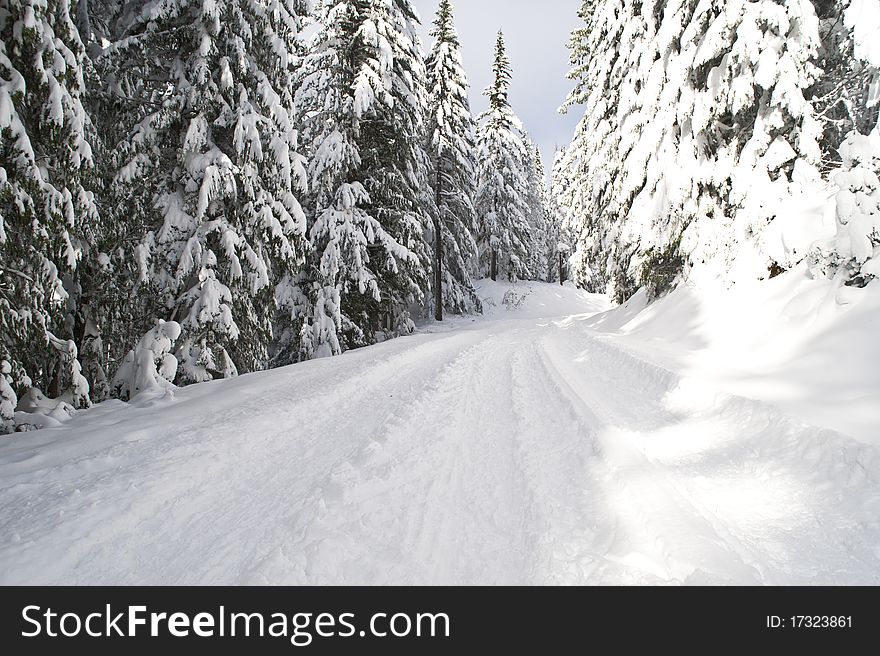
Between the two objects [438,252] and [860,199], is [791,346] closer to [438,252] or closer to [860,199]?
[860,199]

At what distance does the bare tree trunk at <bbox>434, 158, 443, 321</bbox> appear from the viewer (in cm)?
2156

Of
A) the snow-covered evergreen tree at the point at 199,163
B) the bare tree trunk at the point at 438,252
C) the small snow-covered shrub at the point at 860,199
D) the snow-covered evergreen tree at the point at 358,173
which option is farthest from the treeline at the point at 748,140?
the bare tree trunk at the point at 438,252

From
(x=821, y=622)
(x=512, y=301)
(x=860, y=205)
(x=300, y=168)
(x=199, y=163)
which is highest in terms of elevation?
(x=300, y=168)

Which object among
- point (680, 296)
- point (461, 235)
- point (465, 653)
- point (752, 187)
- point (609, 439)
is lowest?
point (465, 653)

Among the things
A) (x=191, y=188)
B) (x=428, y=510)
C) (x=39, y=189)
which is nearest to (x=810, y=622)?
(x=428, y=510)

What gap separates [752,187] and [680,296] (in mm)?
3010

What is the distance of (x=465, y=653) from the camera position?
1.99 meters

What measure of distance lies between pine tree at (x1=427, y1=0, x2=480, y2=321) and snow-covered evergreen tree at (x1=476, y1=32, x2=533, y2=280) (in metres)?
6.03

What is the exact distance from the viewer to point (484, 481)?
3.45m

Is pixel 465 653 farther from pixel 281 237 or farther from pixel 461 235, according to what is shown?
pixel 461 235

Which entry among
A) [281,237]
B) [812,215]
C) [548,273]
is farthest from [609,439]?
[548,273]

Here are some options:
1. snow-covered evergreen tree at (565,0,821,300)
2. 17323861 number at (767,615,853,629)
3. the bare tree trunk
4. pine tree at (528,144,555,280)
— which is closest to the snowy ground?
17323861 number at (767,615,853,629)

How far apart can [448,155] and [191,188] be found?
16.3m

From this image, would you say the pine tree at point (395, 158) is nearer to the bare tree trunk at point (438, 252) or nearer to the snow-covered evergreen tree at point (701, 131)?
the bare tree trunk at point (438, 252)
